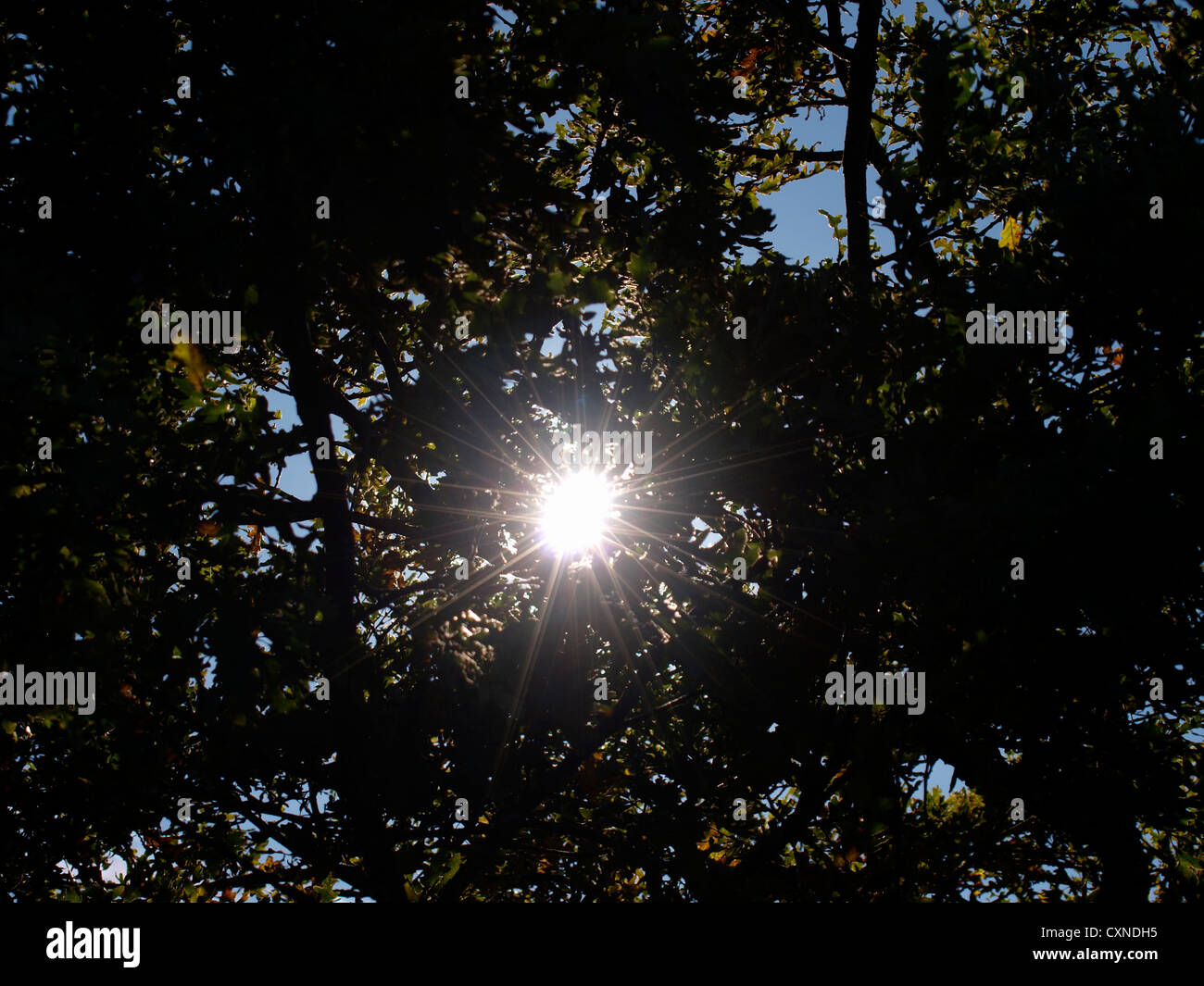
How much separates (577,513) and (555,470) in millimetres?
378

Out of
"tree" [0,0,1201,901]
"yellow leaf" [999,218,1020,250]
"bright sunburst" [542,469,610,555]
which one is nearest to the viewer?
"tree" [0,0,1201,901]

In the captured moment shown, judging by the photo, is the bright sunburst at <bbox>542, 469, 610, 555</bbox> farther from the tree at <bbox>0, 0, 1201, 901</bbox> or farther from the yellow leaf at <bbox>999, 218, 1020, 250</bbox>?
→ the yellow leaf at <bbox>999, 218, 1020, 250</bbox>

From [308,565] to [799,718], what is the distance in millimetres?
3880

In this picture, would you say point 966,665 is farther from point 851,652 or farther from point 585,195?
point 585,195

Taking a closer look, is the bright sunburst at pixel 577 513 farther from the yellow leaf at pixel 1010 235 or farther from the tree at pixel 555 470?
the yellow leaf at pixel 1010 235

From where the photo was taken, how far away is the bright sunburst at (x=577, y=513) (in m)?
6.66

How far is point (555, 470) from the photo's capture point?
667cm

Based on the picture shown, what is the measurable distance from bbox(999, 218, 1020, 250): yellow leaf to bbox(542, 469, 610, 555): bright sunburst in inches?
169

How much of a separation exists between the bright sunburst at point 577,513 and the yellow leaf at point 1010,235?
14.1 ft

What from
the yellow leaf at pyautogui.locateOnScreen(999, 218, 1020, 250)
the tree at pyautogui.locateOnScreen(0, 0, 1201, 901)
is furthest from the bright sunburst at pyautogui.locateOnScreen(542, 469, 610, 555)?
the yellow leaf at pyautogui.locateOnScreen(999, 218, 1020, 250)

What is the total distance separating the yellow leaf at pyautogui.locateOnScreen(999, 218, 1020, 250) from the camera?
7730 mm

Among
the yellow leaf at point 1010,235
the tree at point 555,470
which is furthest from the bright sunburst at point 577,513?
the yellow leaf at point 1010,235

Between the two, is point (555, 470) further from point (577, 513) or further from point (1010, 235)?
point (1010, 235)

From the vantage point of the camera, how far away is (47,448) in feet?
19.3
